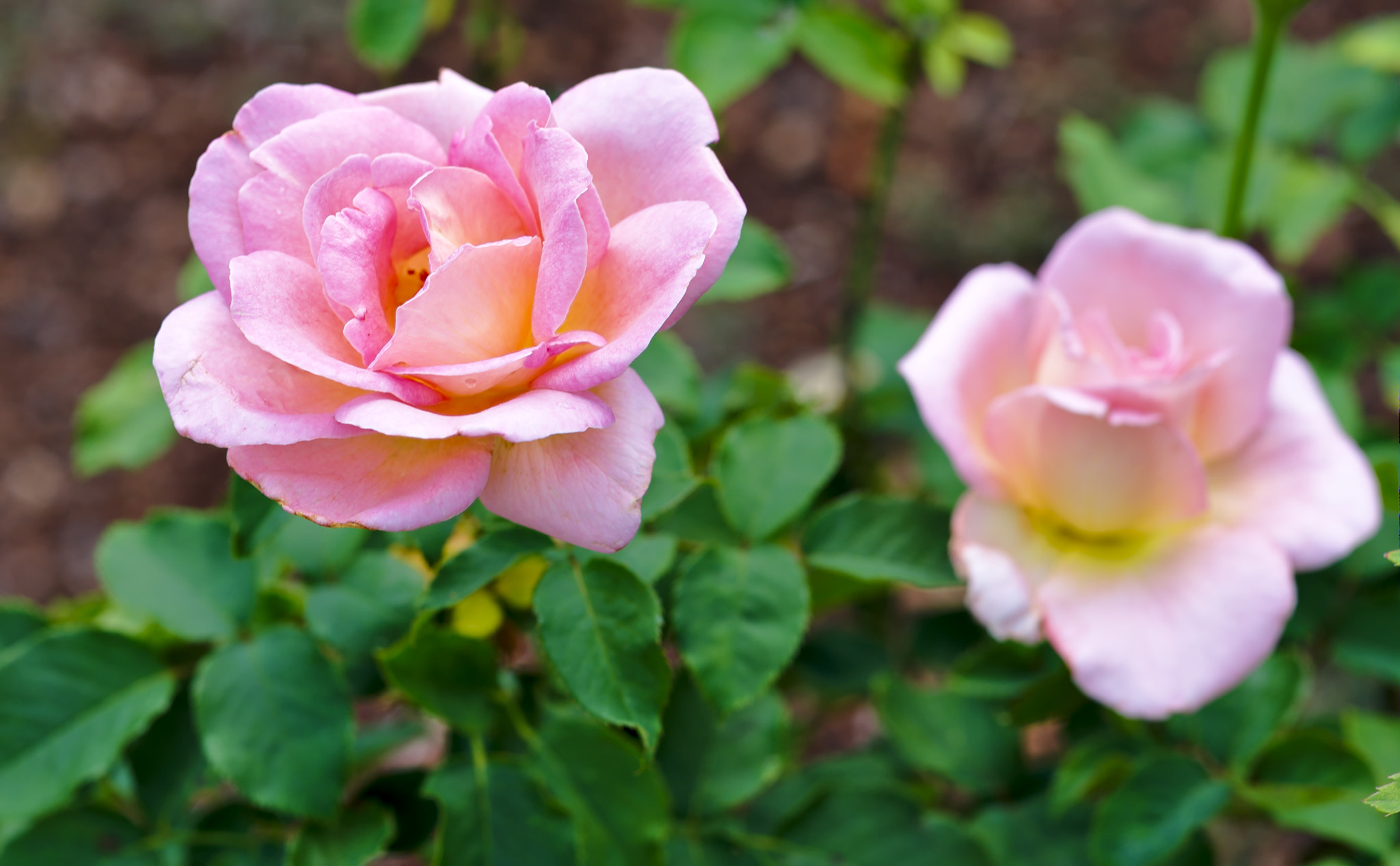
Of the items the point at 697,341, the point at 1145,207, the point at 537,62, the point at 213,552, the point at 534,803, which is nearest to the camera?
the point at 534,803

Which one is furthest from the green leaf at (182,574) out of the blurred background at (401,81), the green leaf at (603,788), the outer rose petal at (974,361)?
the blurred background at (401,81)

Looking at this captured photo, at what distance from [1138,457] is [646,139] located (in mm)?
408

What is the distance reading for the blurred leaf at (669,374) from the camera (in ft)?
2.94

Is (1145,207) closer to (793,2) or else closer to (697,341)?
(793,2)

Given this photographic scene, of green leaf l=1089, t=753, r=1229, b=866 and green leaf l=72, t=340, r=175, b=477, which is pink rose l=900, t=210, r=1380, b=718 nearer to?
green leaf l=1089, t=753, r=1229, b=866

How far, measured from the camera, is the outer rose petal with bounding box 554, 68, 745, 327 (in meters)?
0.58

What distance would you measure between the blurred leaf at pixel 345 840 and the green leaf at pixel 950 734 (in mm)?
408

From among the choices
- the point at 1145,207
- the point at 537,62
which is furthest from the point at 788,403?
the point at 537,62

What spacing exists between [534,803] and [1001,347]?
46 centimetres

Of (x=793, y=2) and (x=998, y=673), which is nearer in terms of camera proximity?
(x=998, y=673)

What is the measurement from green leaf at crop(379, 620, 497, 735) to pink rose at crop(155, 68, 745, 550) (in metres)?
0.18

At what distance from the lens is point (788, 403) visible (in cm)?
96

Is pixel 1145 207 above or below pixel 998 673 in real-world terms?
above

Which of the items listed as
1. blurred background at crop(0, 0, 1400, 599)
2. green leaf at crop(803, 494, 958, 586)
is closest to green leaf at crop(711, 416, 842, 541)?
green leaf at crop(803, 494, 958, 586)
